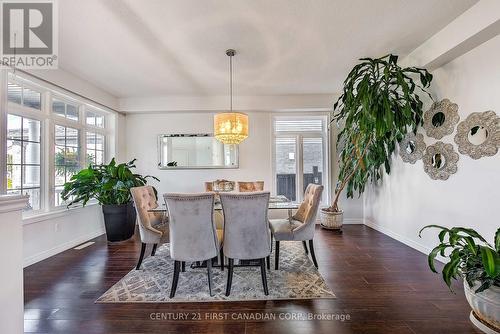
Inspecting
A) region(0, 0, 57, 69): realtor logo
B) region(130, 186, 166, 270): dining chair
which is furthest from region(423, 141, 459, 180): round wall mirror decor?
region(0, 0, 57, 69): realtor logo

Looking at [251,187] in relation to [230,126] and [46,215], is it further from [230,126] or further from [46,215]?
[46,215]

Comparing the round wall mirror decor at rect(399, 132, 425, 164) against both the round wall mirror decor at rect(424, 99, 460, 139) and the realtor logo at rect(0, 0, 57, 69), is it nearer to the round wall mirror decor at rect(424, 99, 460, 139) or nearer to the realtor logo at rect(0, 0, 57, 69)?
the round wall mirror decor at rect(424, 99, 460, 139)

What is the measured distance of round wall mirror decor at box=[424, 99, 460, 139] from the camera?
2922 millimetres

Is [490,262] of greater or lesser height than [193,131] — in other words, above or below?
below

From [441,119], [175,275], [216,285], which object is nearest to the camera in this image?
[175,275]

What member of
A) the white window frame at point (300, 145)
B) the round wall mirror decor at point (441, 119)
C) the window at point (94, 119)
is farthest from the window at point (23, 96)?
the round wall mirror decor at point (441, 119)

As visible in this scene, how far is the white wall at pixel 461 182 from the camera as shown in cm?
249

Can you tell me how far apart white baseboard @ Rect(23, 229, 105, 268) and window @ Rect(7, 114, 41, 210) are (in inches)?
26.5

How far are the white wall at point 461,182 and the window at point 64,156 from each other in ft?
18.7

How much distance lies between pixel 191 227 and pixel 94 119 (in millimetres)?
3972

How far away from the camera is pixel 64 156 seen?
398 centimetres

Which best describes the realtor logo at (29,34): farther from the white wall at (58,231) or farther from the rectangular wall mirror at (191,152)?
the rectangular wall mirror at (191,152)

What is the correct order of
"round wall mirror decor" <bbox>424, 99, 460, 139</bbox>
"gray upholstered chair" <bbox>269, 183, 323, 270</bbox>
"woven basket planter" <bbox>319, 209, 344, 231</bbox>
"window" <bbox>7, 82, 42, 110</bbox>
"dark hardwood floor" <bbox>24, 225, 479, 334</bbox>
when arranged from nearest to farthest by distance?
1. "dark hardwood floor" <bbox>24, 225, 479, 334</bbox>
2. "gray upholstered chair" <bbox>269, 183, 323, 270</bbox>
3. "round wall mirror decor" <bbox>424, 99, 460, 139</bbox>
4. "window" <bbox>7, 82, 42, 110</bbox>
5. "woven basket planter" <bbox>319, 209, 344, 231</bbox>

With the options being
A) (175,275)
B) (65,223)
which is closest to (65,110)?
(65,223)
